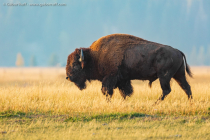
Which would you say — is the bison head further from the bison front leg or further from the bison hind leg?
the bison hind leg

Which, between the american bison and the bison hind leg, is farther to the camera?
the bison hind leg

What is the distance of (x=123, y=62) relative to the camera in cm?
1012

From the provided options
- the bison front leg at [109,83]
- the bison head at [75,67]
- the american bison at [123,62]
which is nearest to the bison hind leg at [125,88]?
the american bison at [123,62]

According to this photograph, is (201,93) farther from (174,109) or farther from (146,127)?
(146,127)

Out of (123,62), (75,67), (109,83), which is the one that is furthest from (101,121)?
(75,67)

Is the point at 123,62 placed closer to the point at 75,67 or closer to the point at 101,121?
the point at 75,67

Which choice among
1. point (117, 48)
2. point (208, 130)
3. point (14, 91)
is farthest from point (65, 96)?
point (208, 130)

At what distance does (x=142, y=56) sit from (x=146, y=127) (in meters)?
3.66

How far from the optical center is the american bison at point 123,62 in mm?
10008

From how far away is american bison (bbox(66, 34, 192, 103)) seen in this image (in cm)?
1001

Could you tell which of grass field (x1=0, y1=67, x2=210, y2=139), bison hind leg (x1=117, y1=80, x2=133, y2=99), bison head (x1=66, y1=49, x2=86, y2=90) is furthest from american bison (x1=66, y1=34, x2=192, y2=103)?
grass field (x1=0, y1=67, x2=210, y2=139)

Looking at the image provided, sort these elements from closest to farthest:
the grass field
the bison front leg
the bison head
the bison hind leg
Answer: the grass field < the bison front leg < the bison head < the bison hind leg

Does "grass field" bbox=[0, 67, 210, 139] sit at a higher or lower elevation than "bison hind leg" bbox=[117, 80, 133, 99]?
lower

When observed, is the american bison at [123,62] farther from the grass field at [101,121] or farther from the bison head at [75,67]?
the grass field at [101,121]
